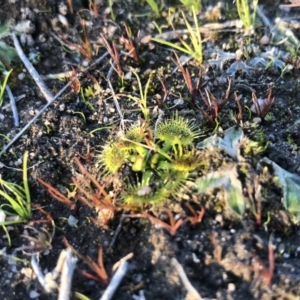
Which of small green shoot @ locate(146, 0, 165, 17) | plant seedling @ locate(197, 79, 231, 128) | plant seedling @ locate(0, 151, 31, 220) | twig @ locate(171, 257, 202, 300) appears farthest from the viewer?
small green shoot @ locate(146, 0, 165, 17)

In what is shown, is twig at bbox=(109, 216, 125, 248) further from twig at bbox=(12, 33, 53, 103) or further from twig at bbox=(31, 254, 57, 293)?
twig at bbox=(12, 33, 53, 103)

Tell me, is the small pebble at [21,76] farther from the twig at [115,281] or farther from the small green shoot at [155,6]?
the twig at [115,281]

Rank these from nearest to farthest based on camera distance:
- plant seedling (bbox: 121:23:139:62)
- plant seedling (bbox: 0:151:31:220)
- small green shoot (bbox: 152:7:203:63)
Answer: plant seedling (bbox: 0:151:31:220) → small green shoot (bbox: 152:7:203:63) → plant seedling (bbox: 121:23:139:62)

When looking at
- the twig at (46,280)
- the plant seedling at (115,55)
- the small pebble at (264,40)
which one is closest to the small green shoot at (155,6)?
the plant seedling at (115,55)

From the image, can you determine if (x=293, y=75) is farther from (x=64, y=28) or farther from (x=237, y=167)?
(x=64, y=28)

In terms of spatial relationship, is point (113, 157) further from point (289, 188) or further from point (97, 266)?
point (289, 188)

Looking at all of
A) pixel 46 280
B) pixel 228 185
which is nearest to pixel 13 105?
pixel 46 280

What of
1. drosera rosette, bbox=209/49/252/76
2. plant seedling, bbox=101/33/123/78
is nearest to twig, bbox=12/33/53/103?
plant seedling, bbox=101/33/123/78
